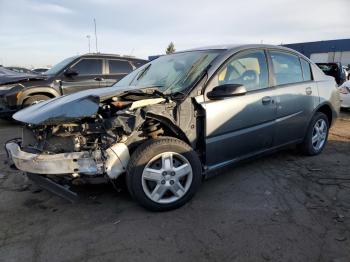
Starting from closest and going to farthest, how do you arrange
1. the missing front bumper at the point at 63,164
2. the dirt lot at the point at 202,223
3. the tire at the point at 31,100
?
the dirt lot at the point at 202,223, the missing front bumper at the point at 63,164, the tire at the point at 31,100

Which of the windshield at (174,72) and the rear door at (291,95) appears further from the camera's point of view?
the rear door at (291,95)

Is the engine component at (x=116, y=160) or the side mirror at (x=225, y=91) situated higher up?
the side mirror at (x=225, y=91)

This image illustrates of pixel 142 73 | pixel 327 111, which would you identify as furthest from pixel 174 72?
pixel 327 111

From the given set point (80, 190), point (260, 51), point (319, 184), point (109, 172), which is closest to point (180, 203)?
point (109, 172)

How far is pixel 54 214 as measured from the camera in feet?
11.0

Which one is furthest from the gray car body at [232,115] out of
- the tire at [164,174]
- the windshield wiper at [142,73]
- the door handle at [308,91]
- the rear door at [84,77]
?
the rear door at [84,77]

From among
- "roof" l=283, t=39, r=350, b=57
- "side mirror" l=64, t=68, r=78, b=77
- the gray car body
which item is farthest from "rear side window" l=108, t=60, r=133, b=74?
"roof" l=283, t=39, r=350, b=57

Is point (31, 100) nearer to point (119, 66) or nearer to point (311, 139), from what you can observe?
point (119, 66)

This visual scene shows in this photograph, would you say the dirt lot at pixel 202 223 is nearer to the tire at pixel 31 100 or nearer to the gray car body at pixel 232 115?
the gray car body at pixel 232 115

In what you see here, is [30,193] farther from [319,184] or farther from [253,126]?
[319,184]

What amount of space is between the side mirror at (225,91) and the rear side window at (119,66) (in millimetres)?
5981

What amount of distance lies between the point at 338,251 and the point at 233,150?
1550 mm

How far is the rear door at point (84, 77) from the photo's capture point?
8250 millimetres

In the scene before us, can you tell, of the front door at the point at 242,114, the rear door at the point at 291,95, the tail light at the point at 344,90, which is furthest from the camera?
the tail light at the point at 344,90
